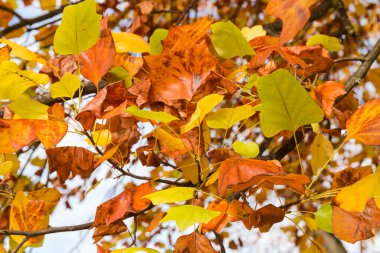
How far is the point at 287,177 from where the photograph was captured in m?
0.54

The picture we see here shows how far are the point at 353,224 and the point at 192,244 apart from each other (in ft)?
0.80

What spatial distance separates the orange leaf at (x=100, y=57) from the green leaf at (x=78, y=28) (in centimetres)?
6

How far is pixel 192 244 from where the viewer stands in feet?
2.15

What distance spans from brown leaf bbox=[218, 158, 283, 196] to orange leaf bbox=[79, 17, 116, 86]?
31cm

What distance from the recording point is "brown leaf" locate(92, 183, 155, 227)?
662 millimetres

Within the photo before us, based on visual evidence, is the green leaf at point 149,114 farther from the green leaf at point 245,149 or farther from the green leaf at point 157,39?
the green leaf at point 157,39

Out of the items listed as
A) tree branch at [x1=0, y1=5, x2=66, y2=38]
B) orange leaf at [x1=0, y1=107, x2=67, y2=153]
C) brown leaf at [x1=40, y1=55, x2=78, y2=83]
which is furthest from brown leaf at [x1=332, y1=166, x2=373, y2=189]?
tree branch at [x1=0, y1=5, x2=66, y2=38]

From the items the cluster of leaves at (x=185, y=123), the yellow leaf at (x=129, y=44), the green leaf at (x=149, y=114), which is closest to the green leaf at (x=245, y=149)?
the cluster of leaves at (x=185, y=123)

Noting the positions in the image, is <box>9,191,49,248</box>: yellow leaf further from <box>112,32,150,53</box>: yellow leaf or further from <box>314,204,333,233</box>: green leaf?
<box>314,204,333,233</box>: green leaf

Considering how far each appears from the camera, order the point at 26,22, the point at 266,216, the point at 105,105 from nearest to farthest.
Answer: the point at 266,216
the point at 105,105
the point at 26,22

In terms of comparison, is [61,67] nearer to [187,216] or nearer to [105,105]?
[105,105]

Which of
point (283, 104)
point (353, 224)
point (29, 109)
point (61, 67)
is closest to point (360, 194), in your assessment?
point (353, 224)

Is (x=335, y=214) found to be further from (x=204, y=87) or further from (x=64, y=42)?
(x=64, y=42)

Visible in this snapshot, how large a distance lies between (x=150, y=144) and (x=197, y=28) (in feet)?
0.86
